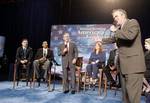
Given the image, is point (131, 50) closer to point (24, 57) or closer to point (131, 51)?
point (131, 51)

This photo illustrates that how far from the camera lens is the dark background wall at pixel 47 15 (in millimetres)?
8609

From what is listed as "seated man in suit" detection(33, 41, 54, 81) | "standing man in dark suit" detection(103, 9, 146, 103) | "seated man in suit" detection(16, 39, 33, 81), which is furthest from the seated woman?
"standing man in dark suit" detection(103, 9, 146, 103)

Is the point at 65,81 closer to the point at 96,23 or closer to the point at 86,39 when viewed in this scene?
the point at 86,39

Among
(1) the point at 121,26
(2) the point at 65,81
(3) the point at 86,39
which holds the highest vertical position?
(3) the point at 86,39

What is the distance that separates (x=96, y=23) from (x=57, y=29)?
1191 millimetres

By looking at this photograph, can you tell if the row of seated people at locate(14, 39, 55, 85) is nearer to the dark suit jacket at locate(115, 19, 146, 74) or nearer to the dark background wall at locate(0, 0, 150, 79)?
the dark background wall at locate(0, 0, 150, 79)

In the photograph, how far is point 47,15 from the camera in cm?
1006

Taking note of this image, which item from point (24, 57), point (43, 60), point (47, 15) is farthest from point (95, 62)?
point (47, 15)

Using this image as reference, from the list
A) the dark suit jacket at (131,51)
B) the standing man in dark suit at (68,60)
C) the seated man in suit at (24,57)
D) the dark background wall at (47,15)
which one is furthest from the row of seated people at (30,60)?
the dark suit jacket at (131,51)

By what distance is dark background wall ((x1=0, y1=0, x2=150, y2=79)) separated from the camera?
8.61 metres

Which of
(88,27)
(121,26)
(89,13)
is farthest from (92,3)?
(121,26)

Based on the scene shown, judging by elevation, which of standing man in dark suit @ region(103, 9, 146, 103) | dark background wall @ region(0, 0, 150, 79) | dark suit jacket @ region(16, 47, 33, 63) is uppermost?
dark background wall @ region(0, 0, 150, 79)

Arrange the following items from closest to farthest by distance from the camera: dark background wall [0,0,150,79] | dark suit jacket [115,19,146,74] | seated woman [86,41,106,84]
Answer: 1. dark suit jacket [115,19,146,74]
2. seated woman [86,41,106,84]
3. dark background wall [0,0,150,79]

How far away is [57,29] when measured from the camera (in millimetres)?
9234
